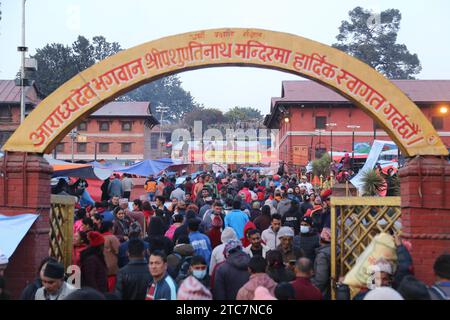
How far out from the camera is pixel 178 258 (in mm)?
8781

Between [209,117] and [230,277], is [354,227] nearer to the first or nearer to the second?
[230,277]

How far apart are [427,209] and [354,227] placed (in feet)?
4.22

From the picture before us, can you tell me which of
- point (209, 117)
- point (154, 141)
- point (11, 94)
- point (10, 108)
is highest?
point (209, 117)

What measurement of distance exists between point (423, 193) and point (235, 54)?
306 centimetres

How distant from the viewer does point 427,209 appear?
841 cm

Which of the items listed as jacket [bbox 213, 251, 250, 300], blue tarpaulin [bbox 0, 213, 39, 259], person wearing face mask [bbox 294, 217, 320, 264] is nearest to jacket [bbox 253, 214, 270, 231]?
person wearing face mask [bbox 294, 217, 320, 264]

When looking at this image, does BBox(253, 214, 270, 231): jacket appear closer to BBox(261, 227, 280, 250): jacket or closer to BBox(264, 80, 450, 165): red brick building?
BBox(261, 227, 280, 250): jacket

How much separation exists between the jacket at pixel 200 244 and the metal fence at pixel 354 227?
6.42 feet

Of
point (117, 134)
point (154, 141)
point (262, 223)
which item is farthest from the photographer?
point (154, 141)

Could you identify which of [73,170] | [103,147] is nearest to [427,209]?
[73,170]

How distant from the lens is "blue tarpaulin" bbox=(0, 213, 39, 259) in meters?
8.41

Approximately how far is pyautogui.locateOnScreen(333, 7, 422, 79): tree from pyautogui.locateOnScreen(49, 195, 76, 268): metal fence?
70.1 meters
